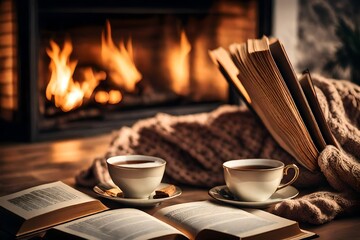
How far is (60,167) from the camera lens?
6.04 ft

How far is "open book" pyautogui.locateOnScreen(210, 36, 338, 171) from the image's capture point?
1.37 m

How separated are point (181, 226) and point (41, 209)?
0.88 feet

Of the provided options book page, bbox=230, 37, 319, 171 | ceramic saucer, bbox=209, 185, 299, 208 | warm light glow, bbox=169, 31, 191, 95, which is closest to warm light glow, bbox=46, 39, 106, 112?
warm light glow, bbox=169, 31, 191, 95

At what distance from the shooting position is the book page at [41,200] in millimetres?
1194

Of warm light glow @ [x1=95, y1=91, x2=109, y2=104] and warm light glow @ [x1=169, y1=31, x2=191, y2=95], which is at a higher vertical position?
warm light glow @ [x1=169, y1=31, x2=191, y2=95]

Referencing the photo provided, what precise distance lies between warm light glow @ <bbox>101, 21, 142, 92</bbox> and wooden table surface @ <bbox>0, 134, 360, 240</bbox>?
1.00 ft

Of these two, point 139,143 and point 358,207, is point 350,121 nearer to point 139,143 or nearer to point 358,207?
point 358,207

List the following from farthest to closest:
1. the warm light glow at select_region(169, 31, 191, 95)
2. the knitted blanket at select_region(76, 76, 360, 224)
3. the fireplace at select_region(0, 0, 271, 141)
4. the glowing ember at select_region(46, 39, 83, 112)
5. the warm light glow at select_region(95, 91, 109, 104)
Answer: the warm light glow at select_region(169, 31, 191, 95)
the warm light glow at select_region(95, 91, 109, 104)
the glowing ember at select_region(46, 39, 83, 112)
the fireplace at select_region(0, 0, 271, 141)
the knitted blanket at select_region(76, 76, 360, 224)

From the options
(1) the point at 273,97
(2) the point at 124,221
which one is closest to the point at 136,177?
(2) the point at 124,221

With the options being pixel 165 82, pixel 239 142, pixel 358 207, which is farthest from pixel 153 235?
pixel 165 82

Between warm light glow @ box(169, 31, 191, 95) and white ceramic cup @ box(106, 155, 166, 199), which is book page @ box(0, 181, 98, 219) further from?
warm light glow @ box(169, 31, 191, 95)

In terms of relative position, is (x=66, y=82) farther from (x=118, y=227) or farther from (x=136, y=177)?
(x=118, y=227)

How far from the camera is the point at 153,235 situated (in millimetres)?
1055

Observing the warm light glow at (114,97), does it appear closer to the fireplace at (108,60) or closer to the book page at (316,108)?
the fireplace at (108,60)
